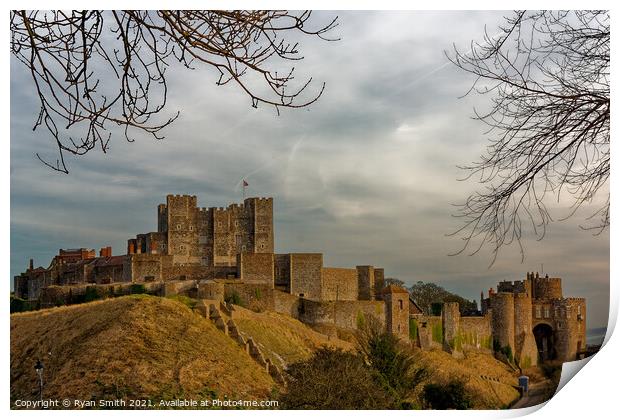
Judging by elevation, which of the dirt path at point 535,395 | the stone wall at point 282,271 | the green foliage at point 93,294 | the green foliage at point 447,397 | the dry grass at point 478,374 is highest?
the stone wall at point 282,271

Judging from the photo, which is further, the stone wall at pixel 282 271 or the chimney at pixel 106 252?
the stone wall at pixel 282 271

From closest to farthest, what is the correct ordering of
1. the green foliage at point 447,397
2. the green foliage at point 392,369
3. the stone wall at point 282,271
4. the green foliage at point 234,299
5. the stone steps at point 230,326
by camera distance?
1. the green foliage at point 392,369
2. the green foliage at point 447,397
3. the stone steps at point 230,326
4. the green foliage at point 234,299
5. the stone wall at point 282,271

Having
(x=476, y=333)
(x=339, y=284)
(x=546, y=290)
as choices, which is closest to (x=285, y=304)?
(x=339, y=284)

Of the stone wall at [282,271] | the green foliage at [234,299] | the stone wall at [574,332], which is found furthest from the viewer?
the stone wall at [282,271]

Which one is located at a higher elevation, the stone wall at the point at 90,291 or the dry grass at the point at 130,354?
the stone wall at the point at 90,291

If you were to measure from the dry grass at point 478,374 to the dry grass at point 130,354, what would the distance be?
3303 millimetres

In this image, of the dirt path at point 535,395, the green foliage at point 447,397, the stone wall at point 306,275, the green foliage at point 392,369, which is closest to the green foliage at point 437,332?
the stone wall at point 306,275

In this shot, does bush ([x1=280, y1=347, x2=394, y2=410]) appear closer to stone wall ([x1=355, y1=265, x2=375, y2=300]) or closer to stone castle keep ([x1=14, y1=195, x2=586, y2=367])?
stone castle keep ([x1=14, y1=195, x2=586, y2=367])

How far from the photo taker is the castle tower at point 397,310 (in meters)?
24.4

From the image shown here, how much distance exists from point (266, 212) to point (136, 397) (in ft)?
41.3

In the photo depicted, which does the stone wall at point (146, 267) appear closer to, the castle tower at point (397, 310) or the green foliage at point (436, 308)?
the castle tower at point (397, 310)
